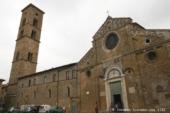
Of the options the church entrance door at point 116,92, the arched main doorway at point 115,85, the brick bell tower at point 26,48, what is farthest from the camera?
the brick bell tower at point 26,48

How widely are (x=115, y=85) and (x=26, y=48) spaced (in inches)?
1109

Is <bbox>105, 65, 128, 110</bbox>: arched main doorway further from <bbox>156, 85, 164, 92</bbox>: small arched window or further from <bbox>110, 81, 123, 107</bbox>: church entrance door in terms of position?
<bbox>156, 85, 164, 92</bbox>: small arched window

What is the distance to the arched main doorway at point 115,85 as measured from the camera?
643 inches

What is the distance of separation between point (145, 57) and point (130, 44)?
2344mm

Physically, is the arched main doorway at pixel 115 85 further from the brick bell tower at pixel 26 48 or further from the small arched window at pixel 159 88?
the brick bell tower at pixel 26 48

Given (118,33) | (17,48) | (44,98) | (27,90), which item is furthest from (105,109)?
(17,48)

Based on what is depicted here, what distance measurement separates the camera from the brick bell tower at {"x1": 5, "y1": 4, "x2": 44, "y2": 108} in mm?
35688

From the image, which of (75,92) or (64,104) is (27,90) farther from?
(75,92)

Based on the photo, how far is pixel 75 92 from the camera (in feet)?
71.8

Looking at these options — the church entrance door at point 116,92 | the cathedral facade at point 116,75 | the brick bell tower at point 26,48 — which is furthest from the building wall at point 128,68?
the brick bell tower at point 26,48

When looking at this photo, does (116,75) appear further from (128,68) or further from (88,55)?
Result: (88,55)

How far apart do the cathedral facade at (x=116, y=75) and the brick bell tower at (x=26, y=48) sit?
25.3 feet

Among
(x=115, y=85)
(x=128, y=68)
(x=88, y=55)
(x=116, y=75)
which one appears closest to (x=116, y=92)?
(x=115, y=85)

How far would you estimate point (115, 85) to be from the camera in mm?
17266
